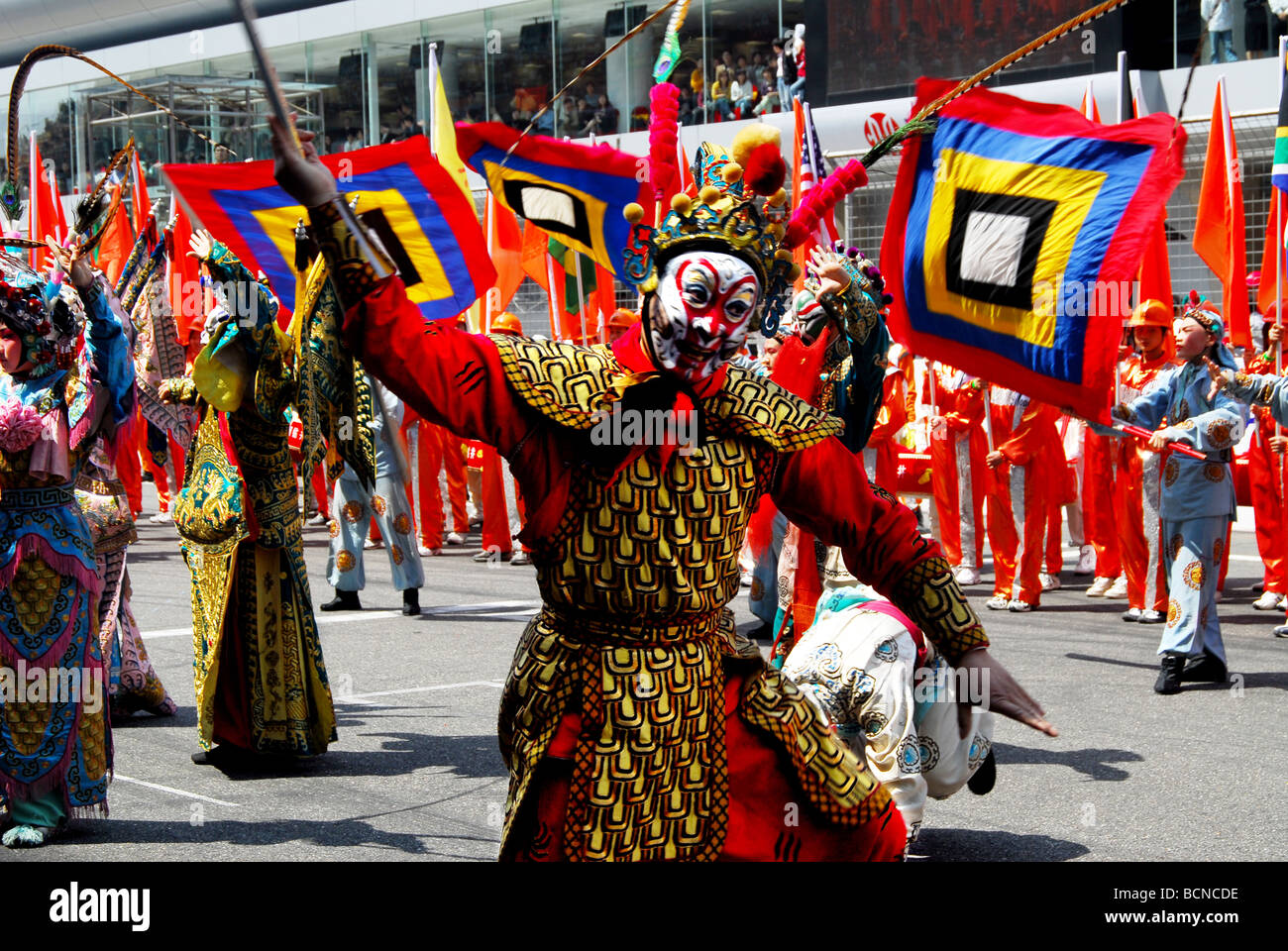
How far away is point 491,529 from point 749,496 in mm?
10657

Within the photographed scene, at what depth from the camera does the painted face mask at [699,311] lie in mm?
3135

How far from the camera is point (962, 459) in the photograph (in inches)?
478

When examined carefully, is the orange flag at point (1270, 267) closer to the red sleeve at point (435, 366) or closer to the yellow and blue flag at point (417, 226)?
the yellow and blue flag at point (417, 226)

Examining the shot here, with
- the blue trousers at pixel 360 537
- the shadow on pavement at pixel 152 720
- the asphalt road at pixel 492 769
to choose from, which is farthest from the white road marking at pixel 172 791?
the blue trousers at pixel 360 537

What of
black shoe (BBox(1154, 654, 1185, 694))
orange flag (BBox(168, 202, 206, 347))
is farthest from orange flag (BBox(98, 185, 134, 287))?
black shoe (BBox(1154, 654, 1185, 694))

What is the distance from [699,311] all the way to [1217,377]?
6.05 metres

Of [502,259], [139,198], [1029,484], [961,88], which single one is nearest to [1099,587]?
[1029,484]

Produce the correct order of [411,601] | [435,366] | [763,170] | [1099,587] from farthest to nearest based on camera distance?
[1099,587]
[411,601]
[763,170]
[435,366]

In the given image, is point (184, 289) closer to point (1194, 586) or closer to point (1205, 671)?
point (1194, 586)

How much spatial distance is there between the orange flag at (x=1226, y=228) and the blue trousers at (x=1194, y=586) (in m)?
3.05

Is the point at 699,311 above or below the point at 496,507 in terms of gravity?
above

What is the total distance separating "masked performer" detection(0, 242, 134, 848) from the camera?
525 cm

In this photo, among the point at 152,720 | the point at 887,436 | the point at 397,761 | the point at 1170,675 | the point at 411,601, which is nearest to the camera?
the point at 397,761

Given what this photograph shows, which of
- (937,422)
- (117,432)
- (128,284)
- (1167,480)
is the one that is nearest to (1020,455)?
(937,422)
